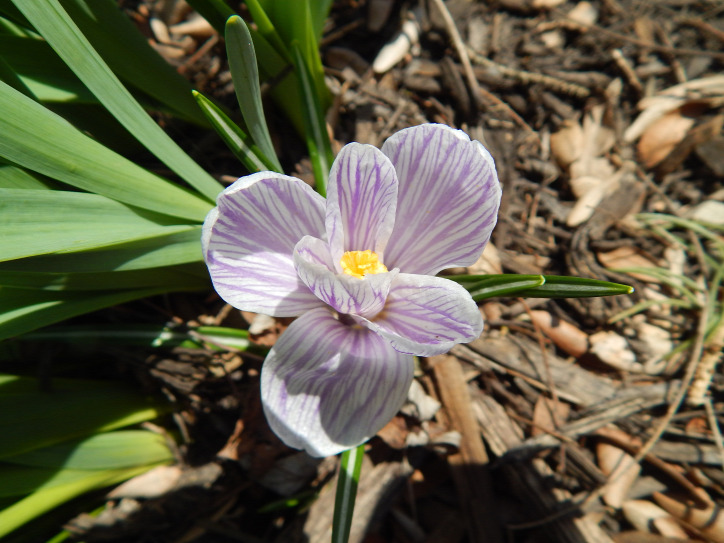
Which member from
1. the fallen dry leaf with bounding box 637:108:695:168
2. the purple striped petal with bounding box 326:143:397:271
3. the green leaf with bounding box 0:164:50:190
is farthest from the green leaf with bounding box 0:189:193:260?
the fallen dry leaf with bounding box 637:108:695:168

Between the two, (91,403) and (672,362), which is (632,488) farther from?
(91,403)

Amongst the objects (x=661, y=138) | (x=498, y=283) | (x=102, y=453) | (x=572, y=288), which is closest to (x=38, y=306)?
(x=102, y=453)

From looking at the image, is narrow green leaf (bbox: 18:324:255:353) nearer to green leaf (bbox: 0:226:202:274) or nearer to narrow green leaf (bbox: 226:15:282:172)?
green leaf (bbox: 0:226:202:274)

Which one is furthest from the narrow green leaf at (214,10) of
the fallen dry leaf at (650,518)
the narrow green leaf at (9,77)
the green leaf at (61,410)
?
the fallen dry leaf at (650,518)

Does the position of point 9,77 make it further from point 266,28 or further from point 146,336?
point 146,336

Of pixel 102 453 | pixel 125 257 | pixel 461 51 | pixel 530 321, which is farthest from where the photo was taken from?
pixel 461 51

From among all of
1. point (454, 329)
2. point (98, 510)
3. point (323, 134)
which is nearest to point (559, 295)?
point (454, 329)
